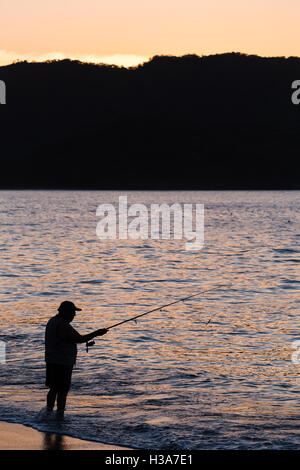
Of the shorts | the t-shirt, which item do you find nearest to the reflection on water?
the shorts

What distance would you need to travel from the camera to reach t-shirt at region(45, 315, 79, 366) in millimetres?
8570

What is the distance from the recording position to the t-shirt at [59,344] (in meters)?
8.57

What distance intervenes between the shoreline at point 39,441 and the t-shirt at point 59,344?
765mm

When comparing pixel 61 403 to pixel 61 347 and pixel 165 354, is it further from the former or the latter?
pixel 165 354

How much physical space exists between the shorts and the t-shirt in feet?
0.18

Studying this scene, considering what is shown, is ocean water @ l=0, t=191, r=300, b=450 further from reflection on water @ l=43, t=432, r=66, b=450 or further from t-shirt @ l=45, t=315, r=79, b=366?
t-shirt @ l=45, t=315, r=79, b=366

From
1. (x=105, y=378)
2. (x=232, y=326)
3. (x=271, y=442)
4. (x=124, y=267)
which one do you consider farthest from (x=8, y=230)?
(x=271, y=442)

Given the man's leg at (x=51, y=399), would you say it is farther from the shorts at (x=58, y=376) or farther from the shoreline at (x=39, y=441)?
the shoreline at (x=39, y=441)

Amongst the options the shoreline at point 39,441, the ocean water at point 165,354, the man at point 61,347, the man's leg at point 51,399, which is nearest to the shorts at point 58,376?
the man at point 61,347

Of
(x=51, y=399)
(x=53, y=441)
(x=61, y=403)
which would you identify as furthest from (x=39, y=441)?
(x=51, y=399)

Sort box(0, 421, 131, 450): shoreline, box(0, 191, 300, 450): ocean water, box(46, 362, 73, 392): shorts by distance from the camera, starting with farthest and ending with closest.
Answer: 1. box(0, 191, 300, 450): ocean water
2. box(46, 362, 73, 392): shorts
3. box(0, 421, 131, 450): shoreline

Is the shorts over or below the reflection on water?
over

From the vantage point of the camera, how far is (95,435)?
8.34 m
